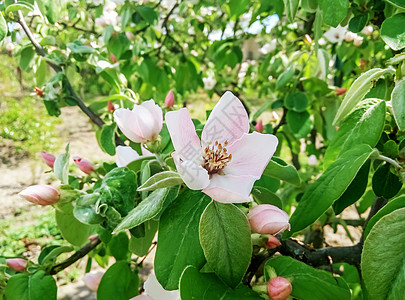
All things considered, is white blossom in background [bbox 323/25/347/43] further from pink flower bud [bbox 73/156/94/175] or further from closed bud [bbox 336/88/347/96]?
pink flower bud [bbox 73/156/94/175]

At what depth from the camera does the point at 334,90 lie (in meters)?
1.21

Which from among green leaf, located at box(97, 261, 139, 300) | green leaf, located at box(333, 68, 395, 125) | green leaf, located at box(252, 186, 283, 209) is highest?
green leaf, located at box(333, 68, 395, 125)

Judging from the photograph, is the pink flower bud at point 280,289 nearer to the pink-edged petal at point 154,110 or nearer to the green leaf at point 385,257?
the green leaf at point 385,257

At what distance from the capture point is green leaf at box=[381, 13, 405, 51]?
1.80 ft

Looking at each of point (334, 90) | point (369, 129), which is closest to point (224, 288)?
point (369, 129)

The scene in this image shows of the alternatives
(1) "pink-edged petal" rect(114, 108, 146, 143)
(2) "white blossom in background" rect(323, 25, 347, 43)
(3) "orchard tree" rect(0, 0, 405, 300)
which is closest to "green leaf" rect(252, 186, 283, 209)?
(3) "orchard tree" rect(0, 0, 405, 300)

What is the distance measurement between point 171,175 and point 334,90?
2.90 feet

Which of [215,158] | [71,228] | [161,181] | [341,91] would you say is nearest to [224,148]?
[215,158]

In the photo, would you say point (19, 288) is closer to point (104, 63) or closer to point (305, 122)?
point (104, 63)

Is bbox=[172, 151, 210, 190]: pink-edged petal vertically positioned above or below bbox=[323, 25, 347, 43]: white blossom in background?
above

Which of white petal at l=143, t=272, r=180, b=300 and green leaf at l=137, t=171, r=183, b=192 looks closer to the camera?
green leaf at l=137, t=171, r=183, b=192

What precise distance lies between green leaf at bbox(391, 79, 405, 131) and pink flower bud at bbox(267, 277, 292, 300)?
258mm

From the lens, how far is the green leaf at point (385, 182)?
632mm

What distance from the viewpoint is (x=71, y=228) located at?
0.75m
